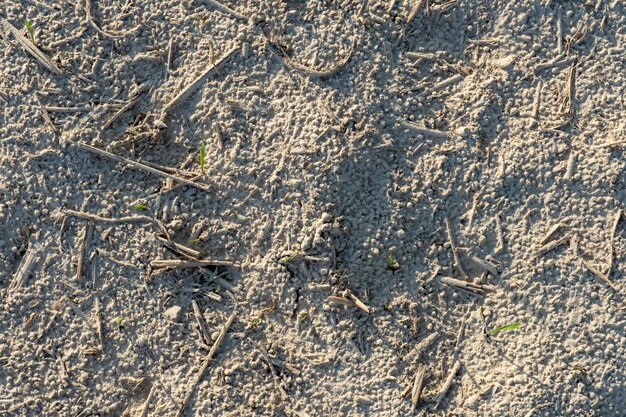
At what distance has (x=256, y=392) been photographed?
191 cm

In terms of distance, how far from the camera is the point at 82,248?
1.96 meters

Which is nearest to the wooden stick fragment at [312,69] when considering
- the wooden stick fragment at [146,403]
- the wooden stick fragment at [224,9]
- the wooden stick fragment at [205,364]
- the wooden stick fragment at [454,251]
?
the wooden stick fragment at [224,9]

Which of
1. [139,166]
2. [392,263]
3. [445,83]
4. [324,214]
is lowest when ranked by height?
[392,263]

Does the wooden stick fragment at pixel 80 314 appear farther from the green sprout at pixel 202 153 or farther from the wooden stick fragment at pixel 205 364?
the green sprout at pixel 202 153

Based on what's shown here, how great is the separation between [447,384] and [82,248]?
119 cm

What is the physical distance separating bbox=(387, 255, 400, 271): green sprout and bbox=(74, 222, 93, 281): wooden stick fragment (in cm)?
93

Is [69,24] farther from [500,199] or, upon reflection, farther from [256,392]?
[500,199]

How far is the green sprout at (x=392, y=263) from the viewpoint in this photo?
6.26ft

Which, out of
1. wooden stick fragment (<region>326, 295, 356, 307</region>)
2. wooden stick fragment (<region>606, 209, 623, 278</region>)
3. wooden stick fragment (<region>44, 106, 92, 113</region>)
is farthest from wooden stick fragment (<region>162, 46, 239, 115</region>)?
wooden stick fragment (<region>606, 209, 623, 278</region>)

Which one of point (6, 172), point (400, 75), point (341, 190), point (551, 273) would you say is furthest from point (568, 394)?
point (6, 172)

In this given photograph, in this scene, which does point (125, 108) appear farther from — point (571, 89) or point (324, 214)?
point (571, 89)

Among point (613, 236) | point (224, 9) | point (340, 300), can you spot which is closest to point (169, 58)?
point (224, 9)

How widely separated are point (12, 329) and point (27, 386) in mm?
185

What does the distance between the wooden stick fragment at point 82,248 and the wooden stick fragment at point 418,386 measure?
1079 mm
